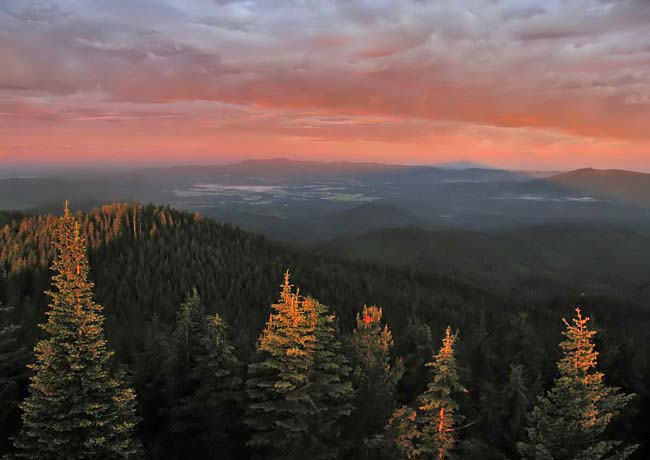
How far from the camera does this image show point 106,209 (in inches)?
5571

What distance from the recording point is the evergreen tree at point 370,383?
25.9m

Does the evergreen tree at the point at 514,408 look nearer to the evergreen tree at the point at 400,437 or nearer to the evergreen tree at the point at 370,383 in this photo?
the evergreen tree at the point at 370,383

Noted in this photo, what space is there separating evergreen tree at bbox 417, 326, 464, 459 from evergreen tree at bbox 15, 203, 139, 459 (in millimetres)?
13642

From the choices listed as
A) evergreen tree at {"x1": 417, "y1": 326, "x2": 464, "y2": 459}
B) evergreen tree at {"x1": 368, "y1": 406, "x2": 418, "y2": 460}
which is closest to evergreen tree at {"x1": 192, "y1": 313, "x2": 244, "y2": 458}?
evergreen tree at {"x1": 368, "y1": 406, "x2": 418, "y2": 460}

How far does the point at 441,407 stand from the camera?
2006cm

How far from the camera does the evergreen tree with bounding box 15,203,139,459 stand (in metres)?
16.5

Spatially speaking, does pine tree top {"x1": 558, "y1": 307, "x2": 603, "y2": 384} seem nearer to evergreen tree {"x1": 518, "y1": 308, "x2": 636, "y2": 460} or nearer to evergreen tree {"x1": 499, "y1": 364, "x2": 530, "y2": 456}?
evergreen tree {"x1": 518, "y1": 308, "x2": 636, "y2": 460}

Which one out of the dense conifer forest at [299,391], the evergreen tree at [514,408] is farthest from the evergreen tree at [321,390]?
the evergreen tree at [514,408]

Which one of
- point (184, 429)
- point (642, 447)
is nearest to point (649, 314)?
point (642, 447)

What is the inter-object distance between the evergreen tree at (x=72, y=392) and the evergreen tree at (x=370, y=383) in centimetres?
1264

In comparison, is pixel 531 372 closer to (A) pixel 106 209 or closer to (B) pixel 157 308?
(B) pixel 157 308

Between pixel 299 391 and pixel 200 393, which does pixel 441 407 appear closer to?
pixel 299 391

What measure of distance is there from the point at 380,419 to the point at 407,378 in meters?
16.8

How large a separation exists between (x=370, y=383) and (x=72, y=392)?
62.5 feet
